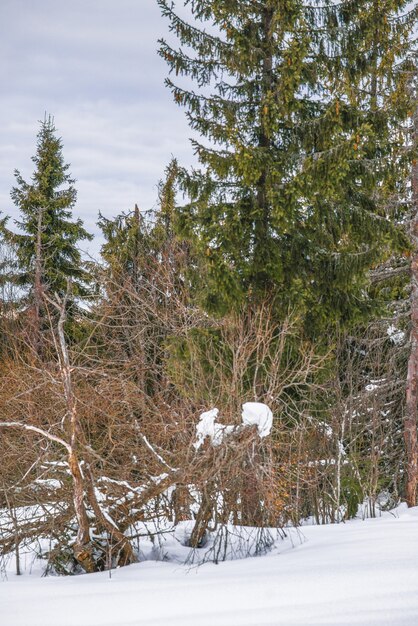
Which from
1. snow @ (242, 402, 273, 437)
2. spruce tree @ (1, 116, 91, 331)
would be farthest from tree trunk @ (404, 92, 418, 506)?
spruce tree @ (1, 116, 91, 331)

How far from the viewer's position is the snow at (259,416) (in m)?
7.62

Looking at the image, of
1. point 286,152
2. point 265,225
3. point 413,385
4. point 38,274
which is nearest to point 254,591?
point 265,225

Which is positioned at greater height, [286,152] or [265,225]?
[286,152]

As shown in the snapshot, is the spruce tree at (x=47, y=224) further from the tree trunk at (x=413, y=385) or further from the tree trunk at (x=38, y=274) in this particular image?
the tree trunk at (x=413, y=385)

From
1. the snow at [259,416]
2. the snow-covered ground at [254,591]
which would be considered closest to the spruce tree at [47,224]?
the snow at [259,416]

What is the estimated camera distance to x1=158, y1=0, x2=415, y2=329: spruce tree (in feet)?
35.3

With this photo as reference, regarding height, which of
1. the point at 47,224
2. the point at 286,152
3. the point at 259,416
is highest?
the point at 47,224

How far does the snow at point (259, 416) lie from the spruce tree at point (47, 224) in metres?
14.5

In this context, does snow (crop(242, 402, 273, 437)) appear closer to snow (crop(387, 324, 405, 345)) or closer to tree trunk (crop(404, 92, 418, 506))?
tree trunk (crop(404, 92, 418, 506))

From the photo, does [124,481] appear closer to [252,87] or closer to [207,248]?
[207,248]

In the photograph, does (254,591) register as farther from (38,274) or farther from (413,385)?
(38,274)

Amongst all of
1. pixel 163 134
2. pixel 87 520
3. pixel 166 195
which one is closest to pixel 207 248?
pixel 87 520

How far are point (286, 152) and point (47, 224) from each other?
494 inches

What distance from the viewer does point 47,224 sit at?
21734 millimetres
